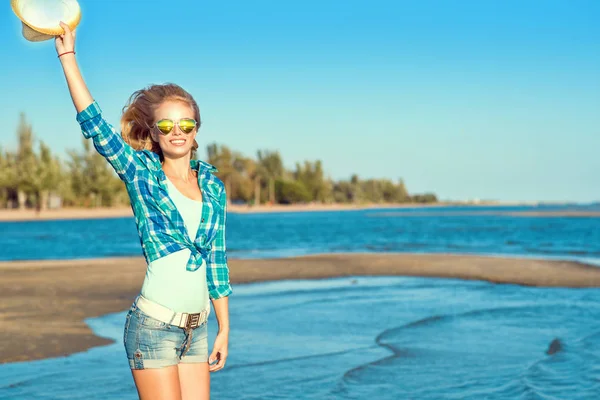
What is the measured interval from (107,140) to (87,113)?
0.15 metres

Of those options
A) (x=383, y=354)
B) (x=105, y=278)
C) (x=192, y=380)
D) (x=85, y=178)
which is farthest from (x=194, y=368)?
(x=85, y=178)

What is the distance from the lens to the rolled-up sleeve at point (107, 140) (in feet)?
10.3

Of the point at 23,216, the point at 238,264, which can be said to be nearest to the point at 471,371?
the point at 238,264

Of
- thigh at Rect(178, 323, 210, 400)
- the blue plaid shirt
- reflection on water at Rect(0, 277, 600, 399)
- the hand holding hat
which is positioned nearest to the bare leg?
thigh at Rect(178, 323, 210, 400)

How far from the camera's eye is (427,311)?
40.3ft

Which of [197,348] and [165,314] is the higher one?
[165,314]

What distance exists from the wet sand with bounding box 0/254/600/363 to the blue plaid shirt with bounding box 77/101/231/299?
19.6ft

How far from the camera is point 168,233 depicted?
3.25m

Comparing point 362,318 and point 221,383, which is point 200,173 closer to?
point 221,383

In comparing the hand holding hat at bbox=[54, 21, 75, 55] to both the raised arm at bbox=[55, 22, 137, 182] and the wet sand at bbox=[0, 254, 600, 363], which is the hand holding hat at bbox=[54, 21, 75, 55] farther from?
the wet sand at bbox=[0, 254, 600, 363]

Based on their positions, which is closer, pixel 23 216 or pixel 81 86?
pixel 81 86

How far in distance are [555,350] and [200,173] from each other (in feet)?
22.2

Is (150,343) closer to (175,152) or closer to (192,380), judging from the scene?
(192,380)

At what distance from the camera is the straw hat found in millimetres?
3119
